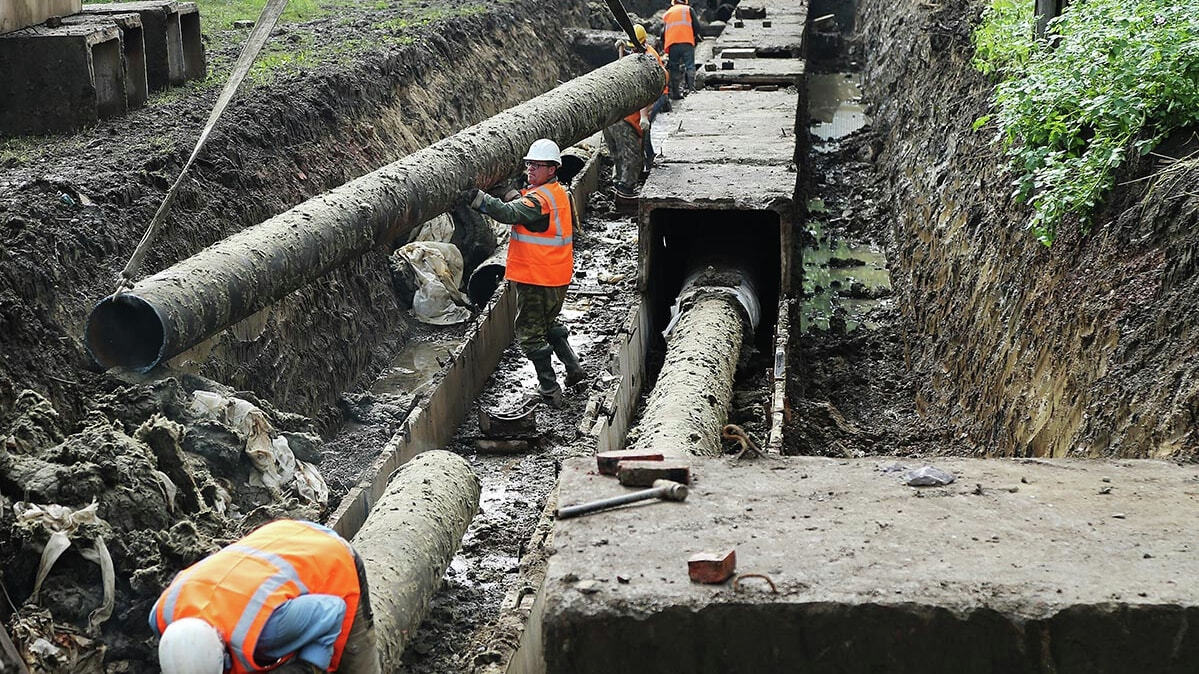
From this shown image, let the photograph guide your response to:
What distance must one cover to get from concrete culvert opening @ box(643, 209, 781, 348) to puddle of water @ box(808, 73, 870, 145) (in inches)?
221

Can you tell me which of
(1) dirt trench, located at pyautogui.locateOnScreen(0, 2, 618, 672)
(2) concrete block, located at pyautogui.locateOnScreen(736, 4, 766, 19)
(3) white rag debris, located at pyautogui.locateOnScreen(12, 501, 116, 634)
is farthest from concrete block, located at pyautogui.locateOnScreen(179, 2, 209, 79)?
(2) concrete block, located at pyautogui.locateOnScreen(736, 4, 766, 19)

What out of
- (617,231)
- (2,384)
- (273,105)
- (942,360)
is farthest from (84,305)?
(617,231)

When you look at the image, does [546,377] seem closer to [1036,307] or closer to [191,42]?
[1036,307]

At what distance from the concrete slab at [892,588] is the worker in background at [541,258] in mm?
4731

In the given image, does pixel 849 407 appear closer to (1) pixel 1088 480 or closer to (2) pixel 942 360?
(2) pixel 942 360

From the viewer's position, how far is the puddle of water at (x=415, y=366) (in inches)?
369

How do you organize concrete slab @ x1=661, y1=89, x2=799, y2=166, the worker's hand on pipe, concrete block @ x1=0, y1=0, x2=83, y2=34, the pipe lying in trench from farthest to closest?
concrete slab @ x1=661, y1=89, x2=799, y2=166, concrete block @ x1=0, y1=0, x2=83, y2=34, the worker's hand on pipe, the pipe lying in trench

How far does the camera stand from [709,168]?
30.5 ft

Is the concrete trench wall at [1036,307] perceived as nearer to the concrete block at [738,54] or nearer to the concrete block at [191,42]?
the concrete block at [738,54]

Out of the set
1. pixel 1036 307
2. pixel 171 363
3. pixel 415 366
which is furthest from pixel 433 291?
pixel 1036 307

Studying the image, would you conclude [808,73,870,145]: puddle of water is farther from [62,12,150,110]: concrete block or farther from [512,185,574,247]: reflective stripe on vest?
[62,12,150,110]: concrete block

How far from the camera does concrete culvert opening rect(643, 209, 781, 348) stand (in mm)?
9469

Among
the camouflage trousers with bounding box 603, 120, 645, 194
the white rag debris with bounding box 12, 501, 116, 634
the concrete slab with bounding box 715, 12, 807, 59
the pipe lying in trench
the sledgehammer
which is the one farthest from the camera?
the concrete slab with bounding box 715, 12, 807, 59

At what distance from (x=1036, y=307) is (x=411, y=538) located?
3.45m
